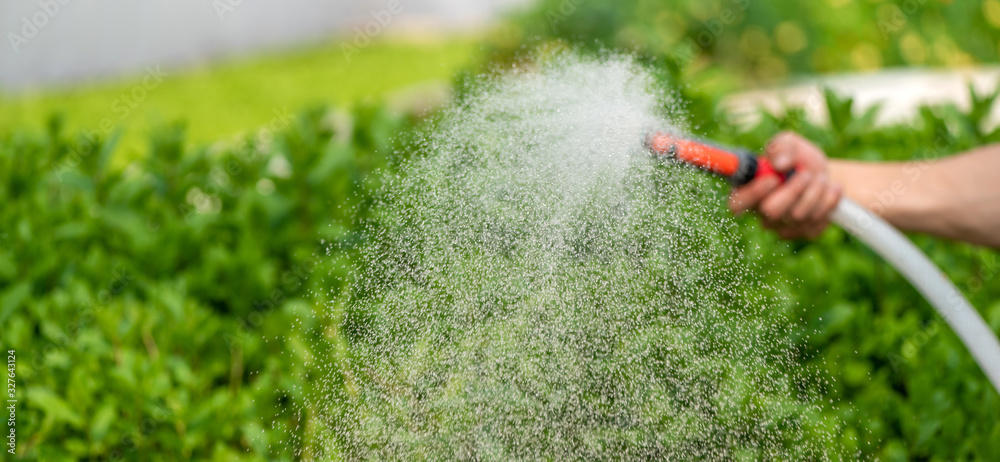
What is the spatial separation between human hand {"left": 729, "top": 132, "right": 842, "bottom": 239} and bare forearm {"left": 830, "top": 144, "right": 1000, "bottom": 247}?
0.69 ft

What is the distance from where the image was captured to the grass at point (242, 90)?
6.99 metres

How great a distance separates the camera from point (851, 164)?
2.15 m

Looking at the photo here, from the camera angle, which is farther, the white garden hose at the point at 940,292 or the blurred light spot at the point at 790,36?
the blurred light spot at the point at 790,36

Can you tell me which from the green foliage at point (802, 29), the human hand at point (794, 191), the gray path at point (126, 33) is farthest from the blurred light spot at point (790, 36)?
the human hand at point (794, 191)

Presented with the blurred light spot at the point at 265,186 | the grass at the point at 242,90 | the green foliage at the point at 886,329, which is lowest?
the grass at the point at 242,90

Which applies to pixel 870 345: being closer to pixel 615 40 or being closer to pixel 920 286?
pixel 920 286

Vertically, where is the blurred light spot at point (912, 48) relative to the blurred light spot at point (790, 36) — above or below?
below

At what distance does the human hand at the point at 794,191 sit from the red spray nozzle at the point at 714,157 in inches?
1.0

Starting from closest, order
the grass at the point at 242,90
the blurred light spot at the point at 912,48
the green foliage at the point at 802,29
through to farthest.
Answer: the green foliage at the point at 802,29 < the blurred light spot at the point at 912,48 < the grass at the point at 242,90

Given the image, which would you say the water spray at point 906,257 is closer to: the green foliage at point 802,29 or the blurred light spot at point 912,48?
the green foliage at point 802,29

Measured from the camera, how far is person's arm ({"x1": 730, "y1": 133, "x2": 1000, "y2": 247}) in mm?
1904

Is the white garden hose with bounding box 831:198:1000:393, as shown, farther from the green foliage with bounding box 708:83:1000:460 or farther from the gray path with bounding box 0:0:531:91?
the gray path with bounding box 0:0:531:91

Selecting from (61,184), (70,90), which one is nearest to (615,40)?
(61,184)

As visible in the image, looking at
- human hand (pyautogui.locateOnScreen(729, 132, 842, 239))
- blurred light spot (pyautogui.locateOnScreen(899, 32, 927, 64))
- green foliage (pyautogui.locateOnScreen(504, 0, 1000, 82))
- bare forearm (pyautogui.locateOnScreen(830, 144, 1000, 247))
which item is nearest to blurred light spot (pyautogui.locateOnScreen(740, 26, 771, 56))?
green foliage (pyautogui.locateOnScreen(504, 0, 1000, 82))
